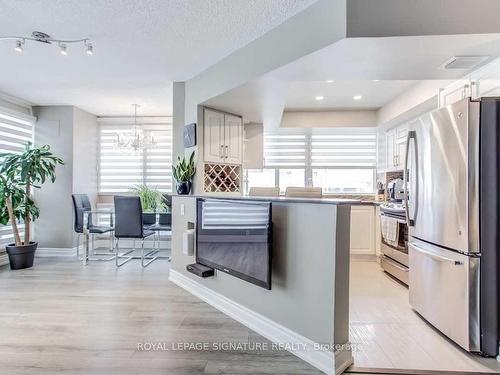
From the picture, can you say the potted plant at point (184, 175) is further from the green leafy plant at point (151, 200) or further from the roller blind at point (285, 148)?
the roller blind at point (285, 148)

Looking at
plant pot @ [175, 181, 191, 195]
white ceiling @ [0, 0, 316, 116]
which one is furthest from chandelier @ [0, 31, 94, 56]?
plant pot @ [175, 181, 191, 195]

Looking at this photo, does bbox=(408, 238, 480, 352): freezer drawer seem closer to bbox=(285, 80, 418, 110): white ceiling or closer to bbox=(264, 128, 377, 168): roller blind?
bbox=(285, 80, 418, 110): white ceiling

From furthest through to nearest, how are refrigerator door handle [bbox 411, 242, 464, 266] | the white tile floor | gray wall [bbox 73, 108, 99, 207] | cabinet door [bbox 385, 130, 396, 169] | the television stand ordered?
gray wall [bbox 73, 108, 99, 207] → cabinet door [bbox 385, 130, 396, 169] → the television stand → refrigerator door handle [bbox 411, 242, 464, 266] → the white tile floor

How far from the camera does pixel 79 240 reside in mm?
5203

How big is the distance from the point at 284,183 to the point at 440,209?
3.41 metres

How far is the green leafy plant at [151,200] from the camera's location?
16.8ft

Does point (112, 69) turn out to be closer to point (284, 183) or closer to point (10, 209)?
point (10, 209)

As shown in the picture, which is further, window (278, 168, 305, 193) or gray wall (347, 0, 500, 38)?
window (278, 168, 305, 193)

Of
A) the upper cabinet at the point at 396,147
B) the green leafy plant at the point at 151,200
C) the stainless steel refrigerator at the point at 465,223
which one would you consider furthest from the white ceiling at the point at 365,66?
the green leafy plant at the point at 151,200

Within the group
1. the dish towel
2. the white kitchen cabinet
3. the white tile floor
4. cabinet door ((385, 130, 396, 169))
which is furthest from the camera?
the white kitchen cabinet

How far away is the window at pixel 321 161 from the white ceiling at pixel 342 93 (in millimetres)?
694

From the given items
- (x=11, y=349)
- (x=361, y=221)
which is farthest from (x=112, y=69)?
(x=361, y=221)

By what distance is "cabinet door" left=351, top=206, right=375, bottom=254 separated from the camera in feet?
16.0

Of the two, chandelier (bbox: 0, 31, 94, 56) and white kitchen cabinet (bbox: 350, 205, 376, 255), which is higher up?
chandelier (bbox: 0, 31, 94, 56)
